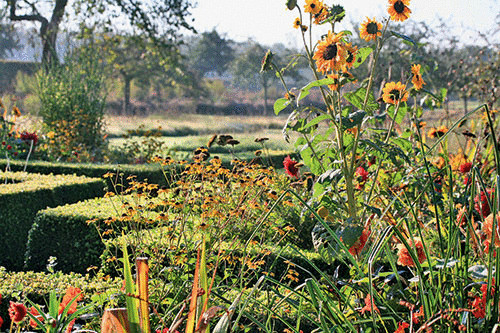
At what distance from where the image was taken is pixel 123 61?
31.0 metres

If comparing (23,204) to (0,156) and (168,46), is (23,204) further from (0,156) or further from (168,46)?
(168,46)

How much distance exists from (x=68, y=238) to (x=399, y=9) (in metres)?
3.31

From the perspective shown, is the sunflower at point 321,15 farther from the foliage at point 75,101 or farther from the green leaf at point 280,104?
the foliage at point 75,101

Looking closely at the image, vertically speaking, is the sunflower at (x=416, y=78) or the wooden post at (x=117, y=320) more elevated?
the sunflower at (x=416, y=78)

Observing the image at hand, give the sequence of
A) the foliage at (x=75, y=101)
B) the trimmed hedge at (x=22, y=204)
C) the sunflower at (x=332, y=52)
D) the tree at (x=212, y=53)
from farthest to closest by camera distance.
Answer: the tree at (x=212, y=53)
the foliage at (x=75, y=101)
the trimmed hedge at (x=22, y=204)
the sunflower at (x=332, y=52)

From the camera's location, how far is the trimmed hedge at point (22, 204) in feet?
16.5

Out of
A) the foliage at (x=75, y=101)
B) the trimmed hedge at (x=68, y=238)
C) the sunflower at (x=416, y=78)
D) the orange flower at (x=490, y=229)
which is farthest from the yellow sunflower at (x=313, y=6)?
the foliage at (x=75, y=101)

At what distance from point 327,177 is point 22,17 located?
14946 millimetres

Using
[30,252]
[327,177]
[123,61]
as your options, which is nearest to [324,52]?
[327,177]

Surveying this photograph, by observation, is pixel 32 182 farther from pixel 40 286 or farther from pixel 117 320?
pixel 117 320

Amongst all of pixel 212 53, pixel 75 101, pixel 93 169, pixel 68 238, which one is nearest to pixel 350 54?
pixel 68 238

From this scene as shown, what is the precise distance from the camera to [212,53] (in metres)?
47.3

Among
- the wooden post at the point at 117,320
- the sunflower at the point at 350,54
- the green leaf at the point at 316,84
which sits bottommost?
the wooden post at the point at 117,320

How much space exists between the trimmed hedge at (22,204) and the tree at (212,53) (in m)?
41.3
